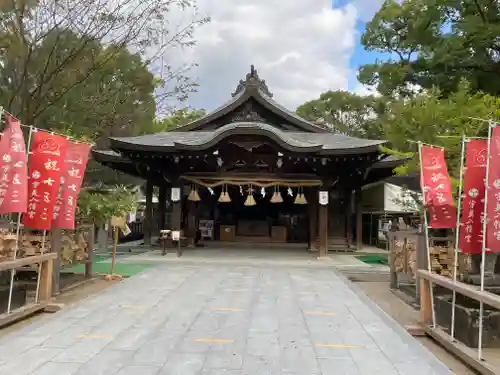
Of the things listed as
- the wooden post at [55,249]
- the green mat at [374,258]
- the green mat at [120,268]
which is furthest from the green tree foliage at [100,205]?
the green mat at [374,258]

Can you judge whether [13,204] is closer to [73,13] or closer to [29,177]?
[29,177]

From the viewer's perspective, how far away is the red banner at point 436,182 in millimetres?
5613

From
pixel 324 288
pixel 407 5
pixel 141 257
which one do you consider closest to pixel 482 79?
pixel 407 5

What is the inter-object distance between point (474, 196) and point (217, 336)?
3.53 meters

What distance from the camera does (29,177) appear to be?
6.27 meters

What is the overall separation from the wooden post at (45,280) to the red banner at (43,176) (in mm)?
619

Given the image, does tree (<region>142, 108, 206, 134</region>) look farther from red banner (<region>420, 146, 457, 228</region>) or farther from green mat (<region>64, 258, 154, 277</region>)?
red banner (<region>420, 146, 457, 228</region>)

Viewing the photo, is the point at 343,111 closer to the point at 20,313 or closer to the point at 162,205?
the point at 162,205

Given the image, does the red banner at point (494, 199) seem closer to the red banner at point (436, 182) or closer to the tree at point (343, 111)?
the red banner at point (436, 182)

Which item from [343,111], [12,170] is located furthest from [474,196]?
[343,111]

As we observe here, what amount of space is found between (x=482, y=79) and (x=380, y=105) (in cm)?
902

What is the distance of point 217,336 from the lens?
16.5ft

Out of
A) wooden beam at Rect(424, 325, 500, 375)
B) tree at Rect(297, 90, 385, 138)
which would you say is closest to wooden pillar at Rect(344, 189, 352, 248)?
wooden beam at Rect(424, 325, 500, 375)

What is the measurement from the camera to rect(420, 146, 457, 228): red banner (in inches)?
221
